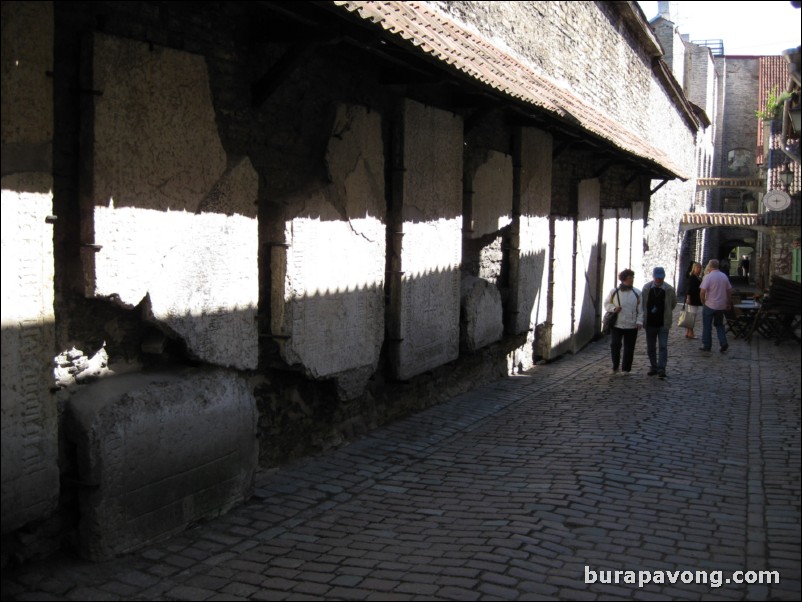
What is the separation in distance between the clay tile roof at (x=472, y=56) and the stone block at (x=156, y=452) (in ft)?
7.88

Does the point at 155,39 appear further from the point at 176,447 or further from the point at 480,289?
the point at 480,289

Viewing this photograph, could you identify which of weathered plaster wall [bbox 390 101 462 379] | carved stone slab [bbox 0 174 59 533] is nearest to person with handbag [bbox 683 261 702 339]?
weathered plaster wall [bbox 390 101 462 379]

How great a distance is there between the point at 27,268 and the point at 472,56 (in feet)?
16.6

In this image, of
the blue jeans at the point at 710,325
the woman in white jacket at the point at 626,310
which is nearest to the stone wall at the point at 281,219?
the woman in white jacket at the point at 626,310

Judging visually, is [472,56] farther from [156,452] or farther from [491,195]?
[156,452]

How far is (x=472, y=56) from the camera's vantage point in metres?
7.87

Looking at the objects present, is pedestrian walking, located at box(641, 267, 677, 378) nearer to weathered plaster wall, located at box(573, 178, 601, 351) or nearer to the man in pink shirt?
weathered plaster wall, located at box(573, 178, 601, 351)

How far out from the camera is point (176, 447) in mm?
4668

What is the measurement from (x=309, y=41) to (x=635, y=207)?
41.5 feet

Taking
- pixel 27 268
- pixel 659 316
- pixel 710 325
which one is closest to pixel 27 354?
pixel 27 268

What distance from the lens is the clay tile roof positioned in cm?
590

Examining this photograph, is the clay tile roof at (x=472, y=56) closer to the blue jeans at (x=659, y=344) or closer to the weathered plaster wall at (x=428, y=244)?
the weathered plaster wall at (x=428, y=244)

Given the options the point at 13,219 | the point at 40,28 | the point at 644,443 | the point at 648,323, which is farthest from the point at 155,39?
the point at 648,323

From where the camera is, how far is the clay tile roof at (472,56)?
232 inches
